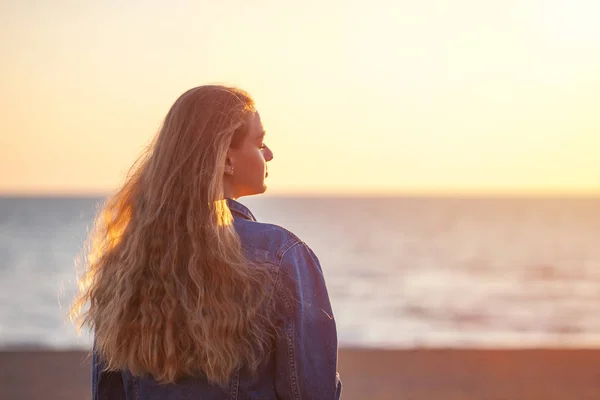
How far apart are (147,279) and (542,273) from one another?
87.4 ft

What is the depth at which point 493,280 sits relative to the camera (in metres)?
24.9

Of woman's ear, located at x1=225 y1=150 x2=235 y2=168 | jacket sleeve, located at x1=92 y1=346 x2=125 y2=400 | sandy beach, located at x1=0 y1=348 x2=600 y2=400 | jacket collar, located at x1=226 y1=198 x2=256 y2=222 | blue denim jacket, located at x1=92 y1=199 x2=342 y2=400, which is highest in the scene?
woman's ear, located at x1=225 y1=150 x2=235 y2=168

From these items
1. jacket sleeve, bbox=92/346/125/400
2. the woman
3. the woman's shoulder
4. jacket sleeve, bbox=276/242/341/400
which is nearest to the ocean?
jacket sleeve, bbox=92/346/125/400

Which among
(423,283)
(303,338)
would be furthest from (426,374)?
(423,283)

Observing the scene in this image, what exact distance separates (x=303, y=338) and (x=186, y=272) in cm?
34

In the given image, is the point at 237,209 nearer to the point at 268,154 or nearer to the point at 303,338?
the point at 268,154

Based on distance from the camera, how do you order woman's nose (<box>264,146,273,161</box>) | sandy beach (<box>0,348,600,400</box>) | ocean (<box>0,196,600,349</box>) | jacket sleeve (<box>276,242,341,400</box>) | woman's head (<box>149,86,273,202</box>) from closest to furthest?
1. jacket sleeve (<box>276,242,341,400</box>)
2. woman's head (<box>149,86,273,202</box>)
3. woman's nose (<box>264,146,273,161</box>)
4. sandy beach (<box>0,348,600,400</box>)
5. ocean (<box>0,196,600,349</box>)

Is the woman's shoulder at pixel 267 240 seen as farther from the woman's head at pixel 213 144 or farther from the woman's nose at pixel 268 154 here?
the woman's nose at pixel 268 154

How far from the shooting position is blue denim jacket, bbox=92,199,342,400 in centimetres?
197

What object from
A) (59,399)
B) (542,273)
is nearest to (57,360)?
(59,399)

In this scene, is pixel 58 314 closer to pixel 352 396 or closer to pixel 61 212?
pixel 352 396

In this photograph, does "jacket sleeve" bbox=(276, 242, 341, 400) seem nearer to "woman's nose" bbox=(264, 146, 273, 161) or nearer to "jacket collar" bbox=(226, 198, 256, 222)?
"jacket collar" bbox=(226, 198, 256, 222)

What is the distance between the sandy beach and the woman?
4.72 metres

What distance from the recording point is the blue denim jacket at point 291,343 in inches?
77.5
